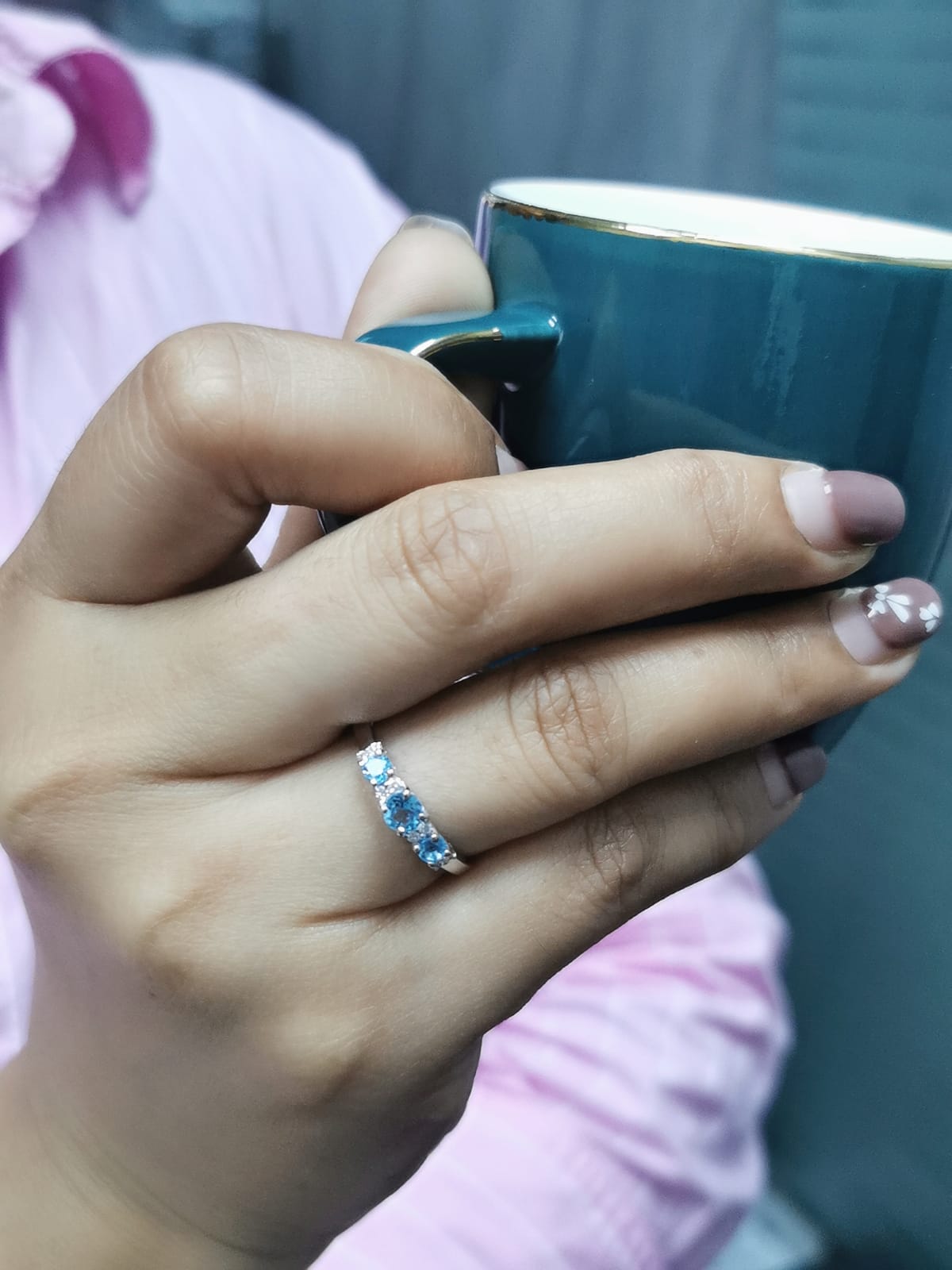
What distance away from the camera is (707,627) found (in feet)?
1.07

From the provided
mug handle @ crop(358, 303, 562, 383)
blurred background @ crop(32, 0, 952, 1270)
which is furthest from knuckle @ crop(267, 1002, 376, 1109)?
blurred background @ crop(32, 0, 952, 1270)

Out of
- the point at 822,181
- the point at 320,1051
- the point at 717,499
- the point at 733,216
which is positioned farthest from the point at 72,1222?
the point at 822,181

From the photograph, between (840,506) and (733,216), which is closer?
(840,506)

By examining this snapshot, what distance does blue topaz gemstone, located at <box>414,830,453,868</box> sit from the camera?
0.32m

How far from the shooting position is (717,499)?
0.29m

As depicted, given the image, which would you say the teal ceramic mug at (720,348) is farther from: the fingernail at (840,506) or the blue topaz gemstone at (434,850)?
the blue topaz gemstone at (434,850)

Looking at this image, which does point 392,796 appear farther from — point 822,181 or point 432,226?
point 822,181

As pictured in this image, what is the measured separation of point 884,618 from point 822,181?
364mm

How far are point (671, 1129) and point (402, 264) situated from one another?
1.85 ft

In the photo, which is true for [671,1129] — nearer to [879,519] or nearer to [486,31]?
[879,519]

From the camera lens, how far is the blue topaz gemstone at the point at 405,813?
1.01 feet

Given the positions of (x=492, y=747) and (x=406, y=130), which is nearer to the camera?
(x=492, y=747)

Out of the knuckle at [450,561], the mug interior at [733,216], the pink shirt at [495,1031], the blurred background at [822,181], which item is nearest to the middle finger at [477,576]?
the knuckle at [450,561]

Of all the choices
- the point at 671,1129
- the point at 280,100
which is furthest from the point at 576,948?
the point at 280,100
